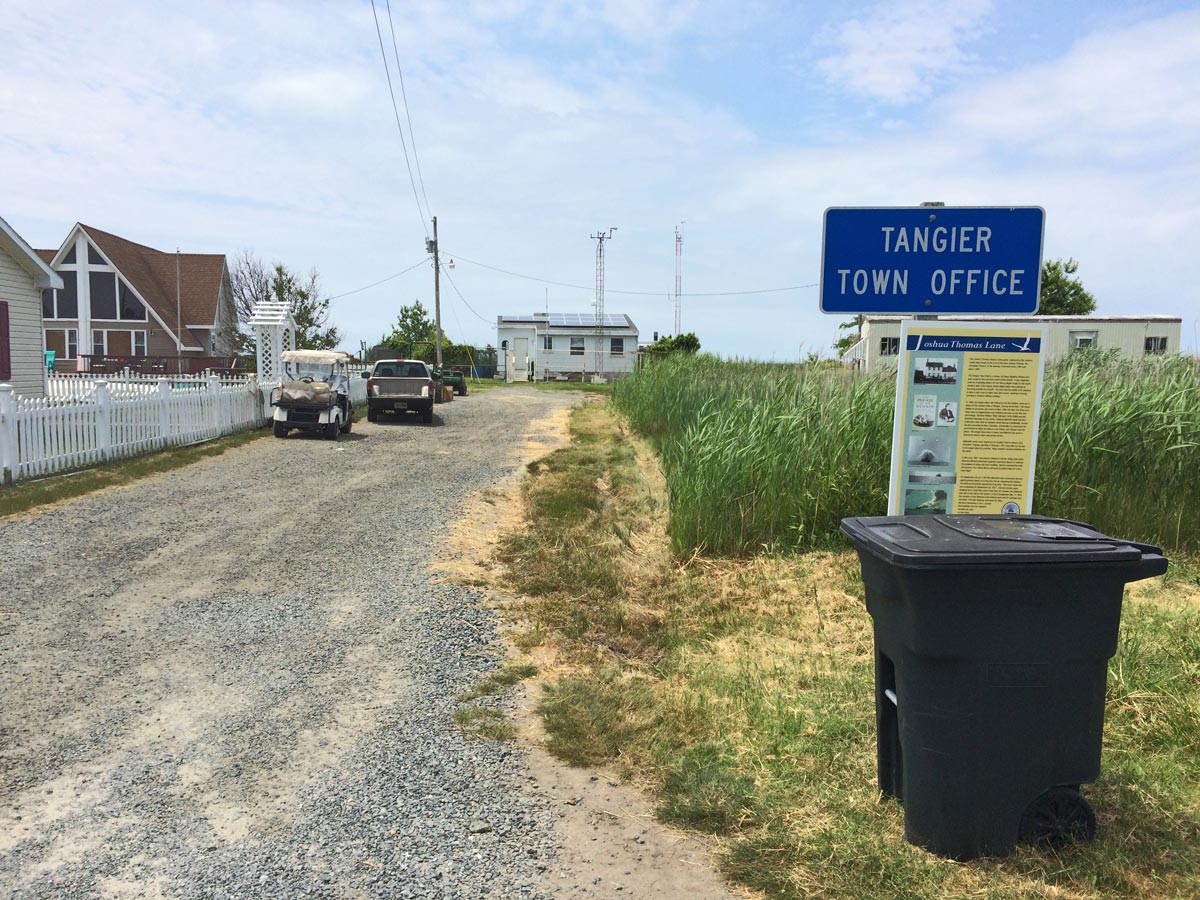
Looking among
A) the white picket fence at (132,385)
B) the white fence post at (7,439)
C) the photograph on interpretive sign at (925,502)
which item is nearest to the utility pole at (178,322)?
the white picket fence at (132,385)

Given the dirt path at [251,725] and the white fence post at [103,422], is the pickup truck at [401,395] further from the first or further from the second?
the dirt path at [251,725]

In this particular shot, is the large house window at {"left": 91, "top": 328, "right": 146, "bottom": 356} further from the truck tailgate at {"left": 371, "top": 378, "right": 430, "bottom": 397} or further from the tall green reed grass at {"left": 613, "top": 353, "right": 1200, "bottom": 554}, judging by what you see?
the tall green reed grass at {"left": 613, "top": 353, "right": 1200, "bottom": 554}

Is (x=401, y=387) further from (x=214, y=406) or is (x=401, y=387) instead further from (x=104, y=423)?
(x=104, y=423)

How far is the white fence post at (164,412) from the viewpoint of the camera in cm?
1487

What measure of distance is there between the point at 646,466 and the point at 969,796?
11528 mm

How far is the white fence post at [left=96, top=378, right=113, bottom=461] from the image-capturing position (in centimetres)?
1303

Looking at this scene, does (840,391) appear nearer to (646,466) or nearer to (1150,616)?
(1150,616)

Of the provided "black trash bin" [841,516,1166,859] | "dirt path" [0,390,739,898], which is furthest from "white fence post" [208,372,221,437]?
"black trash bin" [841,516,1166,859]

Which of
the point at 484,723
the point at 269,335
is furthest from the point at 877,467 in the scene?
the point at 269,335

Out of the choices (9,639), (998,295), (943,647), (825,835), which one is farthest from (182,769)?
(998,295)

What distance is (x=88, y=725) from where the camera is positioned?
14.0 ft

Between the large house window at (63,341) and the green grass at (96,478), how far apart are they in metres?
31.1

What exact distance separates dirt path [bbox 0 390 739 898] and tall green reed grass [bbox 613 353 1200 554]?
2.44m

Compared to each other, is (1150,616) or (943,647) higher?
(943,647)
